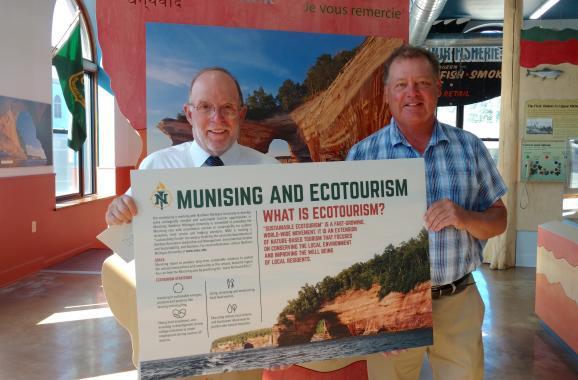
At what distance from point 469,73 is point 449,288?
7.21 meters

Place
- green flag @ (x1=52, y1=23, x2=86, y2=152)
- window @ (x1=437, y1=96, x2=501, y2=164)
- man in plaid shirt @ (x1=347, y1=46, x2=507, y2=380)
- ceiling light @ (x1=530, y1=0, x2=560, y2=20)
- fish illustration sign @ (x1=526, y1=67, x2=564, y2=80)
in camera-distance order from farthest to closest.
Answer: window @ (x1=437, y1=96, x2=501, y2=164) → ceiling light @ (x1=530, y1=0, x2=560, y2=20) → green flag @ (x1=52, y1=23, x2=86, y2=152) → fish illustration sign @ (x1=526, y1=67, x2=564, y2=80) → man in plaid shirt @ (x1=347, y1=46, x2=507, y2=380)

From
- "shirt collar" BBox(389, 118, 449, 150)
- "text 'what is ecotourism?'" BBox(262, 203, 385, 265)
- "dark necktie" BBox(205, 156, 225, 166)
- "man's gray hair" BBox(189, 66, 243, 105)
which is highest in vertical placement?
"man's gray hair" BBox(189, 66, 243, 105)

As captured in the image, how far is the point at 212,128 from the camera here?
1707mm

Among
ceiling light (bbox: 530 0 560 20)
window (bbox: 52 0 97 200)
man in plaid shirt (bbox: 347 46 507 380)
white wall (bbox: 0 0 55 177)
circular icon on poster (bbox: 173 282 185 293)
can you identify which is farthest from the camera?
ceiling light (bbox: 530 0 560 20)

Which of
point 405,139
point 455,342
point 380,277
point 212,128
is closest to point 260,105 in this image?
point 212,128

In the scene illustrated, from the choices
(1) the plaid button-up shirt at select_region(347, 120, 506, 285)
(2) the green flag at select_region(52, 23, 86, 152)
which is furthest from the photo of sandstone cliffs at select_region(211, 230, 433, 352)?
(2) the green flag at select_region(52, 23, 86, 152)

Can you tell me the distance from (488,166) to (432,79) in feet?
1.33

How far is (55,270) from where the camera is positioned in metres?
6.23

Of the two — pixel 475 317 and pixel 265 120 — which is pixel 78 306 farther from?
pixel 475 317

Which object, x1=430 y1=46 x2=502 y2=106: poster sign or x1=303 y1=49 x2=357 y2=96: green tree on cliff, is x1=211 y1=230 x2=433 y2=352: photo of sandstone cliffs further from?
x1=430 y1=46 x2=502 y2=106: poster sign

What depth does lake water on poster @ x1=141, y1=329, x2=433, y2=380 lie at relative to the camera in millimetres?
1450

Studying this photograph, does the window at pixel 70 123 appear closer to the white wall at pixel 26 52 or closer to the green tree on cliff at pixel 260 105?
the white wall at pixel 26 52

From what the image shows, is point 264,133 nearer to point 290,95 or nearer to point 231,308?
point 290,95

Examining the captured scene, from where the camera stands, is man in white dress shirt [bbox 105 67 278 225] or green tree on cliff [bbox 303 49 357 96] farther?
green tree on cliff [bbox 303 49 357 96]
